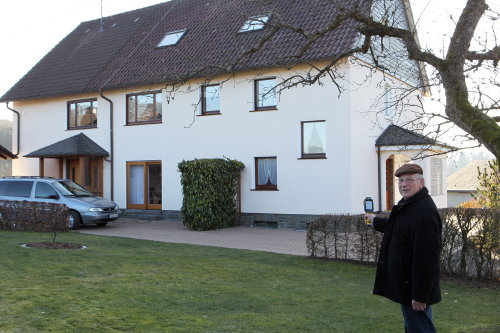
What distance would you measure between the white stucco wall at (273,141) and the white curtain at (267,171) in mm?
297

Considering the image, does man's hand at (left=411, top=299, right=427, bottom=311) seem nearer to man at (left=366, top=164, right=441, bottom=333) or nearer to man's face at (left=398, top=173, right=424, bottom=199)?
man at (left=366, top=164, right=441, bottom=333)

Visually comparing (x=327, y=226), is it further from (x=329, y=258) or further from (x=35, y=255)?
(x=35, y=255)

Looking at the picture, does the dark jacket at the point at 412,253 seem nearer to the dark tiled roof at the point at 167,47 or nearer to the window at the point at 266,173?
the dark tiled roof at the point at 167,47

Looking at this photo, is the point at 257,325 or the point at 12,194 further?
the point at 12,194

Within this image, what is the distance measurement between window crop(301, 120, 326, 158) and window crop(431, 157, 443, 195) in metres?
6.84

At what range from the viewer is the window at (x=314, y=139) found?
1879 cm

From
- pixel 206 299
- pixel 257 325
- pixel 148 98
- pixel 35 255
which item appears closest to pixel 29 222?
pixel 35 255

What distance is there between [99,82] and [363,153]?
39.4ft

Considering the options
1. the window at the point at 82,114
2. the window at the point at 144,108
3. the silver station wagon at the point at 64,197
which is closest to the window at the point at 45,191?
the silver station wagon at the point at 64,197

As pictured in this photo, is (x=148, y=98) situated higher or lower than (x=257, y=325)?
higher

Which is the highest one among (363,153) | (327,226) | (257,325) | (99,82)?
(99,82)

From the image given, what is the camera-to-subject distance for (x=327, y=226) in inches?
449

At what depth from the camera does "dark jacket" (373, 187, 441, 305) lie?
4453 mm

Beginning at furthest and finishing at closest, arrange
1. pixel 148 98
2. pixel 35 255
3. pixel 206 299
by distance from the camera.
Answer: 1. pixel 148 98
2. pixel 35 255
3. pixel 206 299
